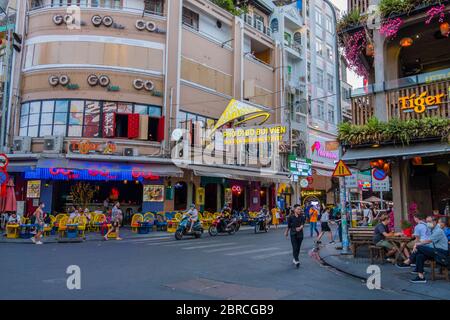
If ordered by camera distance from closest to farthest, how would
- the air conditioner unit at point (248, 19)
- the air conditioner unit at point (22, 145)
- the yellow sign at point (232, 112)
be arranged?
the air conditioner unit at point (22, 145), the yellow sign at point (232, 112), the air conditioner unit at point (248, 19)

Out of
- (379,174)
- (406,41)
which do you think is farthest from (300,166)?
(406,41)

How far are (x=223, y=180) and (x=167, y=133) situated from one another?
21.0 feet

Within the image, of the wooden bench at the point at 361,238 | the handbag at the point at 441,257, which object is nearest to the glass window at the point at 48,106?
the wooden bench at the point at 361,238

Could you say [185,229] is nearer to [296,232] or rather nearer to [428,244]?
[296,232]

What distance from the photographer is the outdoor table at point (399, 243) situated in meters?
10.9

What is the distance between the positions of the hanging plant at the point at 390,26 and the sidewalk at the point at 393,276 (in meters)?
6.99

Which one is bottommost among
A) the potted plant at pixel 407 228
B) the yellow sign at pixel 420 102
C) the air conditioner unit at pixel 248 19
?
the potted plant at pixel 407 228

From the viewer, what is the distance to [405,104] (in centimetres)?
1205

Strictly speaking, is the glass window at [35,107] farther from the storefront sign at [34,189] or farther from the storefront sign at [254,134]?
the storefront sign at [254,134]

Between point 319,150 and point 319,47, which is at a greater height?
point 319,47

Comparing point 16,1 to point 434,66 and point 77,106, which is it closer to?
point 77,106

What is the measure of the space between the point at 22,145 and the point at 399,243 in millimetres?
20618

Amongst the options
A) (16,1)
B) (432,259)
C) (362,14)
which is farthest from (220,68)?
(432,259)

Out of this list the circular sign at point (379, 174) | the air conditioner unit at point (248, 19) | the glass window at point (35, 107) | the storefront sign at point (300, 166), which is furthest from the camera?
the storefront sign at point (300, 166)
